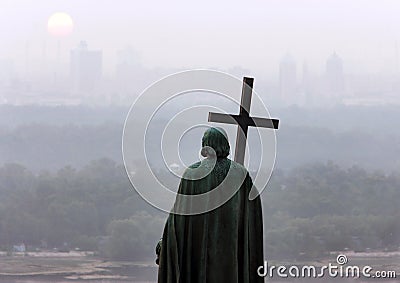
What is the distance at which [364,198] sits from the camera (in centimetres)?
399

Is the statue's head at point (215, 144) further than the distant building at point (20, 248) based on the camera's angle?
No

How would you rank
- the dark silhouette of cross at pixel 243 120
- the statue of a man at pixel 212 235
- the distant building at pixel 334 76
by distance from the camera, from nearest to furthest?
the statue of a man at pixel 212 235 < the dark silhouette of cross at pixel 243 120 < the distant building at pixel 334 76

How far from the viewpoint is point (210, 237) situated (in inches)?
93.6

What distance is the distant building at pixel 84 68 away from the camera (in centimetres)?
393

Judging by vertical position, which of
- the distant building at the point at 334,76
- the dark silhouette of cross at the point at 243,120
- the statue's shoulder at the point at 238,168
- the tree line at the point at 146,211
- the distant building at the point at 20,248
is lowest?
the distant building at the point at 20,248

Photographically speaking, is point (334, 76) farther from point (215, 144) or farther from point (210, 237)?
point (210, 237)

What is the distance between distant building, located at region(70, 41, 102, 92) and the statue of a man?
5.57ft

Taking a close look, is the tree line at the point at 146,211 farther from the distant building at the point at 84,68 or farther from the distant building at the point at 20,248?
the distant building at the point at 84,68

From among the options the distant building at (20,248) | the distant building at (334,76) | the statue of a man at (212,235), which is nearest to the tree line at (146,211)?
the distant building at (20,248)

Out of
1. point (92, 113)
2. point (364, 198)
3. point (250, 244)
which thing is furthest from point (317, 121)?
point (250, 244)

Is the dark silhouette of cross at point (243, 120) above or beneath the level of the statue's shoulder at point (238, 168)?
above

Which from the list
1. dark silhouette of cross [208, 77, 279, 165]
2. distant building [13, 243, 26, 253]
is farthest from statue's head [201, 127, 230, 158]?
distant building [13, 243, 26, 253]

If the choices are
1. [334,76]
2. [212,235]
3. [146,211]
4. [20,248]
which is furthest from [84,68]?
[212,235]

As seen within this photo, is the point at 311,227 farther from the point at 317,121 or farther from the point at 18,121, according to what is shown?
the point at 18,121
